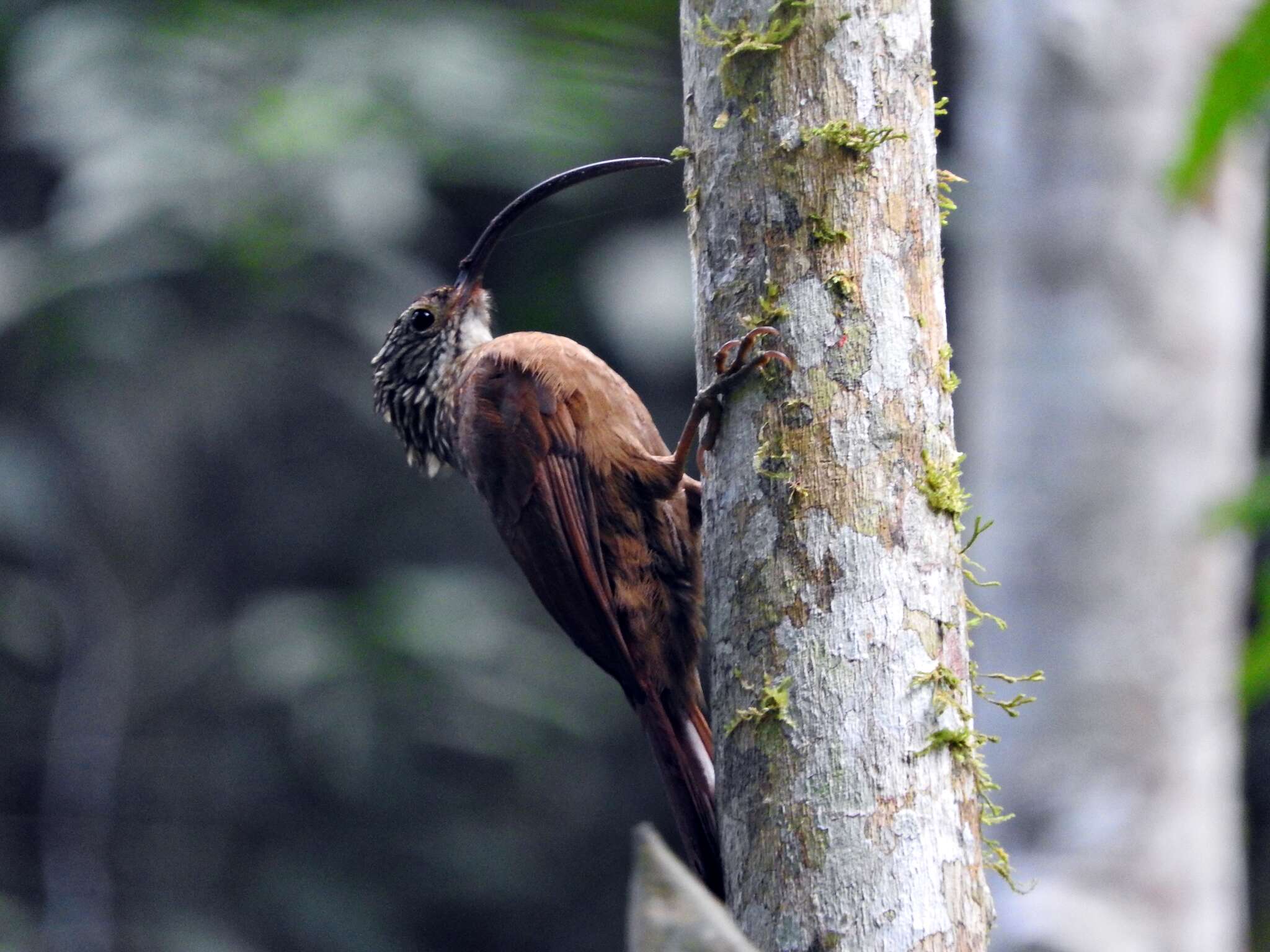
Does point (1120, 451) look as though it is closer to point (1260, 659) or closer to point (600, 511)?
point (600, 511)

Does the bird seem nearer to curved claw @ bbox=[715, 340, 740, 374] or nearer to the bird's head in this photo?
the bird's head

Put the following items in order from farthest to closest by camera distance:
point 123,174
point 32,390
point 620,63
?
1. point 32,390
2. point 123,174
3. point 620,63

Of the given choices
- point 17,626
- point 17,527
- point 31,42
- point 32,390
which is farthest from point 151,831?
point 31,42

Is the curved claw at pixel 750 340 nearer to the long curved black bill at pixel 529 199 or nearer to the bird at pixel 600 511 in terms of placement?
the long curved black bill at pixel 529 199

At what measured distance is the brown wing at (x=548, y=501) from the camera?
3145 millimetres

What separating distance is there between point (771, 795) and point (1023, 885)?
2996 mm

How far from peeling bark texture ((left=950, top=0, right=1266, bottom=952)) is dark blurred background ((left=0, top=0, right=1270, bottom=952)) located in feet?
6.24

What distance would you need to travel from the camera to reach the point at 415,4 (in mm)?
8305

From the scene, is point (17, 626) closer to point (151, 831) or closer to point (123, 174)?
point (151, 831)

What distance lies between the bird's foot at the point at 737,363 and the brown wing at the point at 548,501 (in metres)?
0.92

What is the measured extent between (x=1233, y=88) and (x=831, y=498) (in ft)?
2.55

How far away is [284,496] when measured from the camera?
29.5 ft

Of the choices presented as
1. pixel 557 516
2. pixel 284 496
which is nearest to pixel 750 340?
pixel 557 516

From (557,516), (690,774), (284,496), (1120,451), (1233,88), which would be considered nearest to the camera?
(1233,88)
